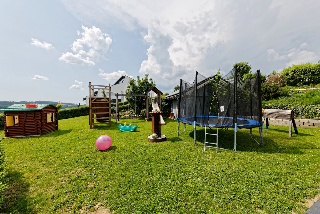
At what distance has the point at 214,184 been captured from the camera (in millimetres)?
3174

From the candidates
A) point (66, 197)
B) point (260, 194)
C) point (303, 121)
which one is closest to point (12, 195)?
point (66, 197)

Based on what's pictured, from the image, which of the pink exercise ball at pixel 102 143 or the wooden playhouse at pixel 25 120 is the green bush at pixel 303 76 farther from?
the wooden playhouse at pixel 25 120

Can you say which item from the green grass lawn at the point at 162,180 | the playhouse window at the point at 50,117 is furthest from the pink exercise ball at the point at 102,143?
the playhouse window at the point at 50,117

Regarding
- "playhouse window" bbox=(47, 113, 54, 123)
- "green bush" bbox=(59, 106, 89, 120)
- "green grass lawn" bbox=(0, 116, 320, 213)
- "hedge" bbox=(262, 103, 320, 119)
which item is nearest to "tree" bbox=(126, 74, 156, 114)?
"playhouse window" bbox=(47, 113, 54, 123)

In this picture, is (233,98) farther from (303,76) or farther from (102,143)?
(303,76)

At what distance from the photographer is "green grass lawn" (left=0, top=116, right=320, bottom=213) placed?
8.33 feet

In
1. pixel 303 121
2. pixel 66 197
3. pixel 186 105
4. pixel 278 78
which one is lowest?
pixel 66 197

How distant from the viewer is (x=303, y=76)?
60.1ft

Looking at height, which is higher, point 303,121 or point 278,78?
point 278,78

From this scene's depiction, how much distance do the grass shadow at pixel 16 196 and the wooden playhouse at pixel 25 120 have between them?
5.66m

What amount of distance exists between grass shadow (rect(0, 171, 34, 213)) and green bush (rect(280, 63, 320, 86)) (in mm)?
28309

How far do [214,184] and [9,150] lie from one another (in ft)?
26.7

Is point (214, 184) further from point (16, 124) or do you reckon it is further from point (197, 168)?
point (16, 124)

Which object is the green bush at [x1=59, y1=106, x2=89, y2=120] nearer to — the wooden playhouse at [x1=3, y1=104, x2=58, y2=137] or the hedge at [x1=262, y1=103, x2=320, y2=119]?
the wooden playhouse at [x1=3, y1=104, x2=58, y2=137]
